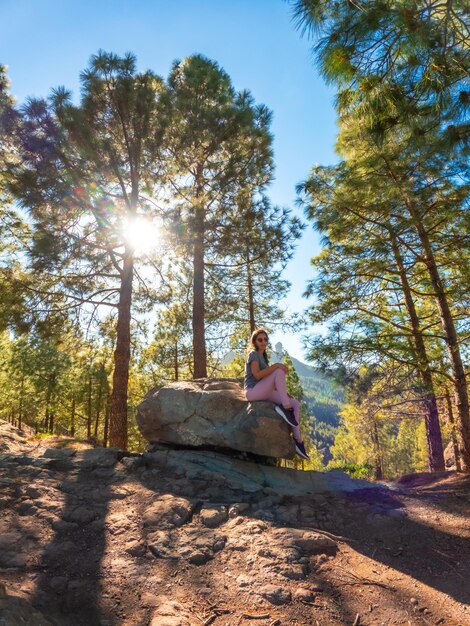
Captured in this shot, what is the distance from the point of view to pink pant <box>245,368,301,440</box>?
19.0 ft

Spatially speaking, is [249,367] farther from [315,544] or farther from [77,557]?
[77,557]

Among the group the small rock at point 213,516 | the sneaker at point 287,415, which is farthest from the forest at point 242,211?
the small rock at point 213,516

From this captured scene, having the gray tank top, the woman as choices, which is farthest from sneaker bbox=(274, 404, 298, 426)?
the gray tank top

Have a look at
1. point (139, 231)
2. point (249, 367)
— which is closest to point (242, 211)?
point (139, 231)

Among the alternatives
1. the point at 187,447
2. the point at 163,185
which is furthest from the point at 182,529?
the point at 163,185

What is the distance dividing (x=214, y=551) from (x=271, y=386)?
9.20 ft

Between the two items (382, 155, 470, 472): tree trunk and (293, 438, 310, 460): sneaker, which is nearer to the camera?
(293, 438, 310, 460): sneaker

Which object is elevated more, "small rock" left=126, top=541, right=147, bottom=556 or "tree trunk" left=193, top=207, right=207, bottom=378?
"tree trunk" left=193, top=207, right=207, bottom=378

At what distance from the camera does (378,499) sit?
16.4 feet

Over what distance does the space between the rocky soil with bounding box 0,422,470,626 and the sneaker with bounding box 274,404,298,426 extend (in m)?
1.08

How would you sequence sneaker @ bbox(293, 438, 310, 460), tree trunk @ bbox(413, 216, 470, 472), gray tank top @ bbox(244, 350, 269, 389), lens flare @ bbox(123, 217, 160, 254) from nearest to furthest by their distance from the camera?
1. sneaker @ bbox(293, 438, 310, 460)
2. gray tank top @ bbox(244, 350, 269, 389)
3. tree trunk @ bbox(413, 216, 470, 472)
4. lens flare @ bbox(123, 217, 160, 254)

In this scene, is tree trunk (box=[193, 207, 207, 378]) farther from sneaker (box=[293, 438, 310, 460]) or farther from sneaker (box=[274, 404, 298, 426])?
sneaker (box=[293, 438, 310, 460])

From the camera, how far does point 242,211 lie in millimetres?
9766

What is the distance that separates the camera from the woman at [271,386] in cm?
567
